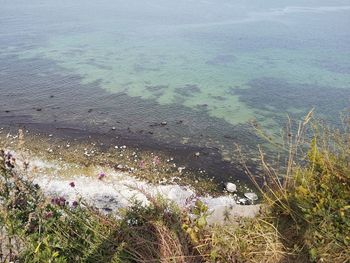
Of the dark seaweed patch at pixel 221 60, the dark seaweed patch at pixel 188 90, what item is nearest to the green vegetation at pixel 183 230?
the dark seaweed patch at pixel 188 90

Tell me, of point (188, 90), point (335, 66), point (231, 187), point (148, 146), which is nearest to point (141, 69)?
point (188, 90)

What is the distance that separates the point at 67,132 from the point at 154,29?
2377 centimetres

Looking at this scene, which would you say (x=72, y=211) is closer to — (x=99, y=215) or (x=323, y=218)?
(x=99, y=215)

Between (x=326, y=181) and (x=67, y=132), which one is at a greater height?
(x=326, y=181)

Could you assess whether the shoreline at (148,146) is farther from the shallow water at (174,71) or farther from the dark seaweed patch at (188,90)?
the dark seaweed patch at (188,90)

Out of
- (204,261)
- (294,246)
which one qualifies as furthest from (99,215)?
(294,246)

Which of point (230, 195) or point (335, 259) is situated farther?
point (230, 195)

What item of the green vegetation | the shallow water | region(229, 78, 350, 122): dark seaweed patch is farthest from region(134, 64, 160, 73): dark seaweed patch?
the green vegetation

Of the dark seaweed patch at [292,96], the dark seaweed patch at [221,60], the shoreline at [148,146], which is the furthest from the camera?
the dark seaweed patch at [221,60]

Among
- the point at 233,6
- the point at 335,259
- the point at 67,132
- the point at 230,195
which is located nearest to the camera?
the point at 335,259

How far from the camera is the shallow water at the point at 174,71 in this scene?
16234mm

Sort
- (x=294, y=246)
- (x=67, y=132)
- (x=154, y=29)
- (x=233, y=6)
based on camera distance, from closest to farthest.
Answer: (x=294, y=246)
(x=67, y=132)
(x=154, y=29)
(x=233, y=6)

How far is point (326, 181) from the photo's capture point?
4.80m

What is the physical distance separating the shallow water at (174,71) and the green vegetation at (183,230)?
8473 mm
